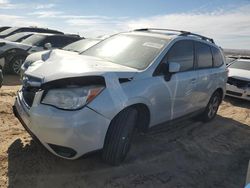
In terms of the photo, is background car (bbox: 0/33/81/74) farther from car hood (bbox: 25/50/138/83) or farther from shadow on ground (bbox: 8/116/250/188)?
car hood (bbox: 25/50/138/83)

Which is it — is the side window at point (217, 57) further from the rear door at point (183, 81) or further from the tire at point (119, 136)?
the tire at point (119, 136)

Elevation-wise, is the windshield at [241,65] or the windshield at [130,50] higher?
the windshield at [130,50]

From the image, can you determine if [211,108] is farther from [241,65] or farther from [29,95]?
[241,65]

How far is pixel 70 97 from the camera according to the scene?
3725 millimetres

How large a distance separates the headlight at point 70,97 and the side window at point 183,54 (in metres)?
1.71

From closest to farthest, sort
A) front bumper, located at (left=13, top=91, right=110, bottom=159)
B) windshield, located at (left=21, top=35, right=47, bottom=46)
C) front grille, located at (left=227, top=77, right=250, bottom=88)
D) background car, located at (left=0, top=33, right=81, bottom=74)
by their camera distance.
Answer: front bumper, located at (left=13, top=91, right=110, bottom=159)
front grille, located at (left=227, top=77, right=250, bottom=88)
background car, located at (left=0, top=33, right=81, bottom=74)
windshield, located at (left=21, top=35, right=47, bottom=46)

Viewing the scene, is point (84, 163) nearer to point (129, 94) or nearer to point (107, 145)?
point (107, 145)

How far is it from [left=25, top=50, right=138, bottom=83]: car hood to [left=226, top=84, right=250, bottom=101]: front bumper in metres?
6.33

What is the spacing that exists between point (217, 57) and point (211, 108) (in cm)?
108

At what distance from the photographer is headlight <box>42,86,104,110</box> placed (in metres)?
3.71

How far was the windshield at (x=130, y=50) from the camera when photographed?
477cm

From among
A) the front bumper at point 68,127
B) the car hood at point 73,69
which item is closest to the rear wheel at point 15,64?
the car hood at point 73,69

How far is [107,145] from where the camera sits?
161 inches

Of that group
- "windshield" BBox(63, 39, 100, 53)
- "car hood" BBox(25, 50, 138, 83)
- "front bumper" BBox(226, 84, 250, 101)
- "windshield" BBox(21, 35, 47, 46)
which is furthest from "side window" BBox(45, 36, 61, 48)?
"car hood" BBox(25, 50, 138, 83)
